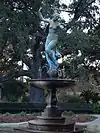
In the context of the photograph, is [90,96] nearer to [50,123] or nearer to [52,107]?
[52,107]

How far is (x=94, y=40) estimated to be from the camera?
2362cm

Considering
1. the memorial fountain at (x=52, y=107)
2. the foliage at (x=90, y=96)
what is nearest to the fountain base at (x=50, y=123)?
the memorial fountain at (x=52, y=107)

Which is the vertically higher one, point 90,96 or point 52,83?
point 90,96

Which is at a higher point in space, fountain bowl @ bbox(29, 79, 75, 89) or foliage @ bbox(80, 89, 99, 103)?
foliage @ bbox(80, 89, 99, 103)

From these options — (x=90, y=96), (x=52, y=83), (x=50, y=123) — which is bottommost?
(x=50, y=123)

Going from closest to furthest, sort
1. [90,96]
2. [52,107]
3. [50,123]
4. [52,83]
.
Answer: [52,83] → [50,123] → [52,107] → [90,96]

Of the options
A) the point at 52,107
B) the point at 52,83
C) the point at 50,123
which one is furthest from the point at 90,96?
the point at 52,83

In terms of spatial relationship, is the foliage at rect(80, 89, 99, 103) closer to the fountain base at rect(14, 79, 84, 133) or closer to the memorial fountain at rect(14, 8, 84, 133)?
the memorial fountain at rect(14, 8, 84, 133)

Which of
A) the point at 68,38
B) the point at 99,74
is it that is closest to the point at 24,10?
the point at 68,38

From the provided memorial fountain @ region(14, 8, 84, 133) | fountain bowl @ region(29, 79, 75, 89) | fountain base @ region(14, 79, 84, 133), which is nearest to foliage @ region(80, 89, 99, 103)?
memorial fountain @ region(14, 8, 84, 133)

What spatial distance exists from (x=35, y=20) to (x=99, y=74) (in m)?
8.49

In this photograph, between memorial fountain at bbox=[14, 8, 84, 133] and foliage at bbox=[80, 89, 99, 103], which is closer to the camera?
memorial fountain at bbox=[14, 8, 84, 133]

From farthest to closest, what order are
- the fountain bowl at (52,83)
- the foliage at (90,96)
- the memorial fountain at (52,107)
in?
the foliage at (90,96) → the memorial fountain at (52,107) → the fountain bowl at (52,83)

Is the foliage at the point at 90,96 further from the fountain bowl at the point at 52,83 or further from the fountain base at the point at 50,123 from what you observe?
the fountain bowl at the point at 52,83
